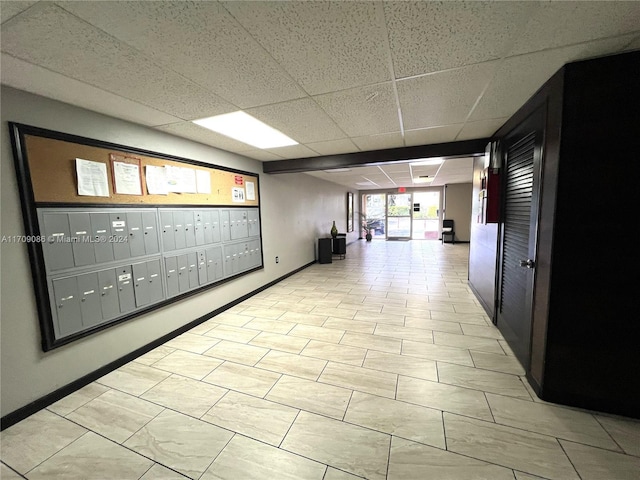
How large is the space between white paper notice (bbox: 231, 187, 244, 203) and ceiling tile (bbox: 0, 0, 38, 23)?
265 cm

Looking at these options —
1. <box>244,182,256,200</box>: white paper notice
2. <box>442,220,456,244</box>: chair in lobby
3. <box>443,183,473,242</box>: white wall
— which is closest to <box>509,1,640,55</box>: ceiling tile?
<box>244,182,256,200</box>: white paper notice

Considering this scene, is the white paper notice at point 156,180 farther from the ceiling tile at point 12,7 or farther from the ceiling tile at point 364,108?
the ceiling tile at point 364,108

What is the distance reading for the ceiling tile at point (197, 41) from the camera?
3.56 ft

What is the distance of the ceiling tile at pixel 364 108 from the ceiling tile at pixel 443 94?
0.37 ft

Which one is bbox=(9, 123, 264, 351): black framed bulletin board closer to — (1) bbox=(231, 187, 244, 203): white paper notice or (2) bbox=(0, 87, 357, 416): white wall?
(2) bbox=(0, 87, 357, 416): white wall

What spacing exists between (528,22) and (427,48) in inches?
17.8

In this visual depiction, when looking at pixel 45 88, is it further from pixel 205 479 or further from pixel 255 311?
pixel 255 311

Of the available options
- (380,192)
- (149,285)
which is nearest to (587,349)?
(149,285)

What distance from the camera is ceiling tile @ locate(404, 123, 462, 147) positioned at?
2.84m

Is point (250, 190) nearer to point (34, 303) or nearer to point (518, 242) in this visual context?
point (34, 303)

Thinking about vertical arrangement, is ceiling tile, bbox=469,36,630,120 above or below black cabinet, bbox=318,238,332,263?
above

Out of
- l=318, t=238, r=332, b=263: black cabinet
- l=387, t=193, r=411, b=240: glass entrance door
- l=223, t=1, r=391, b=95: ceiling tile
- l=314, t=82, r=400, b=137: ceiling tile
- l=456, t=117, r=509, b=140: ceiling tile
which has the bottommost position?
l=318, t=238, r=332, b=263: black cabinet

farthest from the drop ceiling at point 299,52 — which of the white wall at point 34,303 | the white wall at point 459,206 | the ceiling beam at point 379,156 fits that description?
the white wall at point 459,206

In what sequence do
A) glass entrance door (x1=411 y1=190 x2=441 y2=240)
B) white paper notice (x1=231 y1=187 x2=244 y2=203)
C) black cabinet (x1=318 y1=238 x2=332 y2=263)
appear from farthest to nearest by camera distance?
glass entrance door (x1=411 y1=190 x2=441 y2=240) < black cabinet (x1=318 y1=238 x2=332 y2=263) < white paper notice (x1=231 y1=187 x2=244 y2=203)
